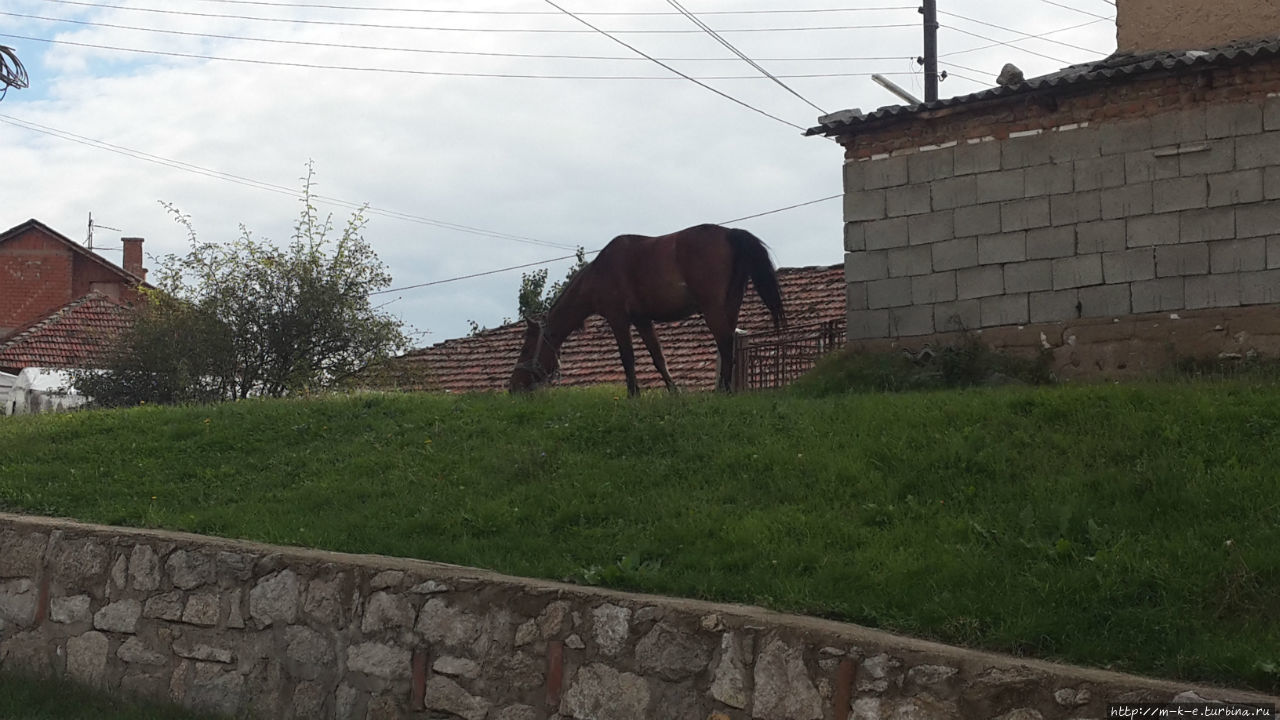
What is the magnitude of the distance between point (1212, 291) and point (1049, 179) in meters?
1.89

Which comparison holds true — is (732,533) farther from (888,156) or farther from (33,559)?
(888,156)

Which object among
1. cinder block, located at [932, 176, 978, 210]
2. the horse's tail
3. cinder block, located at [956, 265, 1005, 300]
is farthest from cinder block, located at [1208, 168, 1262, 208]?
the horse's tail

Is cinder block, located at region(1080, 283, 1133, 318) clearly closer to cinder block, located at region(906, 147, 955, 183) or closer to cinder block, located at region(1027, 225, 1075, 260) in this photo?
cinder block, located at region(1027, 225, 1075, 260)

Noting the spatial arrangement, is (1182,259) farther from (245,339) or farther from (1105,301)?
(245,339)

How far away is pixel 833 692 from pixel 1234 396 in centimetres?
469

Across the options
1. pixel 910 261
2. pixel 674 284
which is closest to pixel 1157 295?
pixel 910 261

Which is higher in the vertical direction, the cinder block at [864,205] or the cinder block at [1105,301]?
the cinder block at [864,205]

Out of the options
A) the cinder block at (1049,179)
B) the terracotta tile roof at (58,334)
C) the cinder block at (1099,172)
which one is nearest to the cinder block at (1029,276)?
the cinder block at (1049,179)

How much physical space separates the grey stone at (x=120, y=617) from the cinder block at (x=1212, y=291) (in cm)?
914

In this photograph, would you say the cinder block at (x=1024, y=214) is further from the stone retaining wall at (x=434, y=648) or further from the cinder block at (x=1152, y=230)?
the stone retaining wall at (x=434, y=648)

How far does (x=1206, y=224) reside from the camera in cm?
1162

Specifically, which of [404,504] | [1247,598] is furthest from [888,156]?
[1247,598]

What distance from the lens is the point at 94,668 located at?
8180 millimetres

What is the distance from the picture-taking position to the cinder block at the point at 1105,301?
39.3 feet
